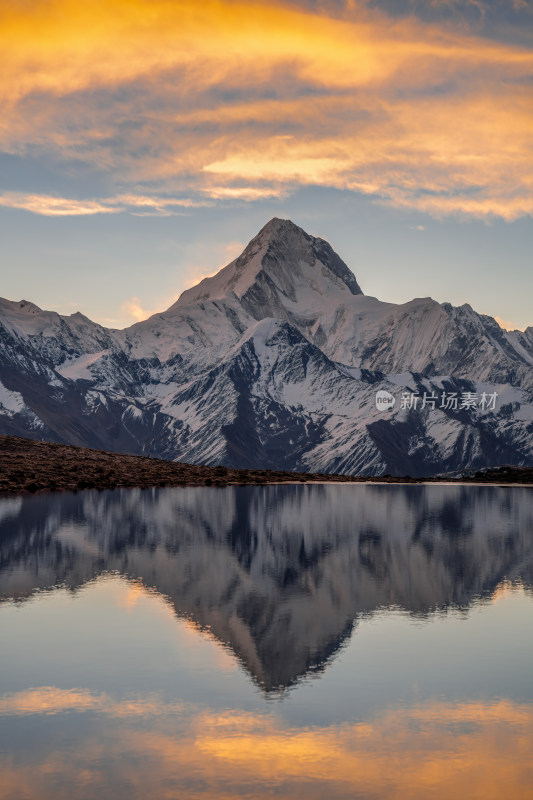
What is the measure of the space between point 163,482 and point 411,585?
107 m

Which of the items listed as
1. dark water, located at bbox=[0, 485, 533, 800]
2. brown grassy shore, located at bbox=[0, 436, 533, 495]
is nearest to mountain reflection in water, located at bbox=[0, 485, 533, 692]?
Answer: dark water, located at bbox=[0, 485, 533, 800]

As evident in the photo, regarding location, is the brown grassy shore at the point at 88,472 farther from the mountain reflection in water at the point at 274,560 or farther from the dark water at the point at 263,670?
the dark water at the point at 263,670

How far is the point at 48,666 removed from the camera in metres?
33.2

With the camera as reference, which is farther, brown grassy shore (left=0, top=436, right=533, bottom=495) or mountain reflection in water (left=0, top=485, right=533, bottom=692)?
brown grassy shore (left=0, top=436, right=533, bottom=495)

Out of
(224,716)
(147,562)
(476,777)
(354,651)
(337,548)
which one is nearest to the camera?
(476,777)

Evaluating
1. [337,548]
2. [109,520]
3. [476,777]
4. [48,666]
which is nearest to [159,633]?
[48,666]

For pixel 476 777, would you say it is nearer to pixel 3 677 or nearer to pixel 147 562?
pixel 3 677

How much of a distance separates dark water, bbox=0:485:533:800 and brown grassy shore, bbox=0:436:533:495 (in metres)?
69.0

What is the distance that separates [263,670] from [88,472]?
411 feet

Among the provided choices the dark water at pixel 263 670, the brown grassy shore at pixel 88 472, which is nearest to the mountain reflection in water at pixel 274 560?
the dark water at pixel 263 670

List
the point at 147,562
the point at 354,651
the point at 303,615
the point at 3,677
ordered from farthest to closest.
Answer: the point at 147,562 → the point at 303,615 → the point at 354,651 → the point at 3,677

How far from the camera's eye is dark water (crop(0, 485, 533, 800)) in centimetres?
2353

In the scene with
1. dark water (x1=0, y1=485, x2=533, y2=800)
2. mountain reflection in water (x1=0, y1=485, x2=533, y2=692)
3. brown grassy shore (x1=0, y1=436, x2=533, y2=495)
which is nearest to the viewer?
dark water (x1=0, y1=485, x2=533, y2=800)

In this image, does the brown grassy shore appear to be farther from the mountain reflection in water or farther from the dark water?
the dark water
